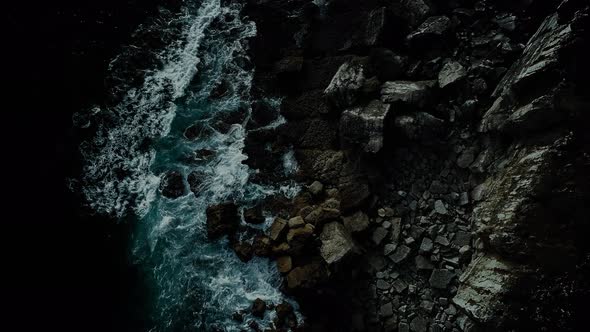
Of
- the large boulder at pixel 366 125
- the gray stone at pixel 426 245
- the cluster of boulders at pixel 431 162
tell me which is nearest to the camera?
the cluster of boulders at pixel 431 162

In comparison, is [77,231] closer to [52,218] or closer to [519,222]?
[52,218]

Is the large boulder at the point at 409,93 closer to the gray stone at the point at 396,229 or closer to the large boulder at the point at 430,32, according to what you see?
the large boulder at the point at 430,32

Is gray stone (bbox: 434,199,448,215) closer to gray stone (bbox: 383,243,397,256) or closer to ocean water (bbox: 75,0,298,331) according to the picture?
gray stone (bbox: 383,243,397,256)

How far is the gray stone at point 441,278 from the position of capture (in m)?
10.2

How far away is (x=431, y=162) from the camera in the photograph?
38.0ft

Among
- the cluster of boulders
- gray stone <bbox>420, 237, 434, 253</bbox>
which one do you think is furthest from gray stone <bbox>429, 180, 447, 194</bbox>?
gray stone <bbox>420, 237, 434, 253</bbox>

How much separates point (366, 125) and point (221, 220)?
6586mm

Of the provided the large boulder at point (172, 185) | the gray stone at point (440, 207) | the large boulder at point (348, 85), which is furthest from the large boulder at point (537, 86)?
the large boulder at point (172, 185)

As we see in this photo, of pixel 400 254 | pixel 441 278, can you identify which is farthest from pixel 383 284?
pixel 441 278

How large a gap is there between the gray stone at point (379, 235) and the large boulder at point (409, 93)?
14.8ft

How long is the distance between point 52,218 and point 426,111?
1429cm

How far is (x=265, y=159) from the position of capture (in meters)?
14.4

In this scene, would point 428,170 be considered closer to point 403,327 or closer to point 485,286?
point 485,286

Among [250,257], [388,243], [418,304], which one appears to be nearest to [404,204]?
[388,243]
